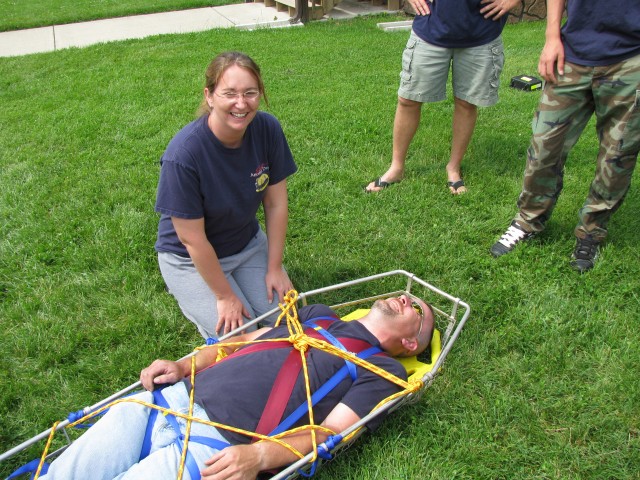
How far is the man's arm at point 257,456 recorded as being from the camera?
1991 mm

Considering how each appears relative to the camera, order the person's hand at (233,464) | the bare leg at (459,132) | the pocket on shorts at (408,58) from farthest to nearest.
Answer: the bare leg at (459,132)
the pocket on shorts at (408,58)
the person's hand at (233,464)

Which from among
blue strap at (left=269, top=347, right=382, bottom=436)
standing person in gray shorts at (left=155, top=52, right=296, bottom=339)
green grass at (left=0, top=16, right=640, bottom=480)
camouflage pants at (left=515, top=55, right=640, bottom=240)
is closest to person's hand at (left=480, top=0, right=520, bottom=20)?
camouflage pants at (left=515, top=55, right=640, bottom=240)

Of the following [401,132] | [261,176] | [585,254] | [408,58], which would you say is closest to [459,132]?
[401,132]

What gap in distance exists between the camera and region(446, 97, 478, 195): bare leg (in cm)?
428

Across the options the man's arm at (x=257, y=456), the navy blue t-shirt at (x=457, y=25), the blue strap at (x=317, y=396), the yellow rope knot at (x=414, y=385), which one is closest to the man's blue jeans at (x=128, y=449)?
the man's arm at (x=257, y=456)

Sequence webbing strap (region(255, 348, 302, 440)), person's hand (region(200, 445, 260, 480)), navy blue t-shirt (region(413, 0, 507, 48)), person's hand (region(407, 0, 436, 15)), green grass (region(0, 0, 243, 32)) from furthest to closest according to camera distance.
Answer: green grass (region(0, 0, 243, 32)) → person's hand (region(407, 0, 436, 15)) → navy blue t-shirt (region(413, 0, 507, 48)) → webbing strap (region(255, 348, 302, 440)) → person's hand (region(200, 445, 260, 480))

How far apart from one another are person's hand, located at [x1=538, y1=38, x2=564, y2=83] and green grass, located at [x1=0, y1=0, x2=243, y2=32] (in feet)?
32.6

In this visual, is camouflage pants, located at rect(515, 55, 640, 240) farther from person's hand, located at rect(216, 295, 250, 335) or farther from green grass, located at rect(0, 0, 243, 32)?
green grass, located at rect(0, 0, 243, 32)

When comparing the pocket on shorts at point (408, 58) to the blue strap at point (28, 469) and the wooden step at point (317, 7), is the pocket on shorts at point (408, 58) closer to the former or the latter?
the blue strap at point (28, 469)

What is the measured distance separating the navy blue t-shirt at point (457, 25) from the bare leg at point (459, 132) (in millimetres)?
491

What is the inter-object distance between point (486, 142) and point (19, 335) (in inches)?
164

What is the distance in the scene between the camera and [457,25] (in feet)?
12.6

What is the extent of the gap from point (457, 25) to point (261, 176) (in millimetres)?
1992

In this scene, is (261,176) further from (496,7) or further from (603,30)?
A: (496,7)
